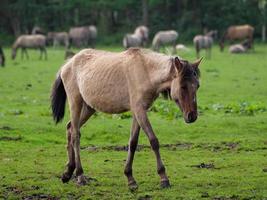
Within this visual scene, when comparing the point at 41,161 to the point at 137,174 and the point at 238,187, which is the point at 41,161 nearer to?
the point at 137,174

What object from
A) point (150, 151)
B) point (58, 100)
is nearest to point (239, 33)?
point (150, 151)

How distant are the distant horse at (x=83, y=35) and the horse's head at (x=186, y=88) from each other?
146 ft

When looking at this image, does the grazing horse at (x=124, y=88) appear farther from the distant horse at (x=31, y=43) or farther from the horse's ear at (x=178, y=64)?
the distant horse at (x=31, y=43)

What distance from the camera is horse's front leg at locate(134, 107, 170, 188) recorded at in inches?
382

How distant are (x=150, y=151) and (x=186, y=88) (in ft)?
13.2

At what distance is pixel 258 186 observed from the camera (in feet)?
32.2

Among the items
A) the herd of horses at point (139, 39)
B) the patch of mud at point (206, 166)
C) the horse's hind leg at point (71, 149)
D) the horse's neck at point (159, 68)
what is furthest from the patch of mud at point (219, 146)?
the herd of horses at point (139, 39)

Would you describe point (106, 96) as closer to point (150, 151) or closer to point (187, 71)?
point (187, 71)

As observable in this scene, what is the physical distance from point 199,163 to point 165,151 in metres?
1.48

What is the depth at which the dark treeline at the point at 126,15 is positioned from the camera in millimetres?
58281

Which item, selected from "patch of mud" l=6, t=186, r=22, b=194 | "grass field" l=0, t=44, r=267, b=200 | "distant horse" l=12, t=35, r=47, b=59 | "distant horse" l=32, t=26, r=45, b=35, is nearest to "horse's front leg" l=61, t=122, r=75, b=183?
"grass field" l=0, t=44, r=267, b=200

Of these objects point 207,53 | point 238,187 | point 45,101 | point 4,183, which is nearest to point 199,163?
point 238,187

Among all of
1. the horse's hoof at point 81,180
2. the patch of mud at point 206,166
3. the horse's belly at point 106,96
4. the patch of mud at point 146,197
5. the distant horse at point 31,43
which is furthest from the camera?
the distant horse at point 31,43

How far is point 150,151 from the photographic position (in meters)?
13.3
